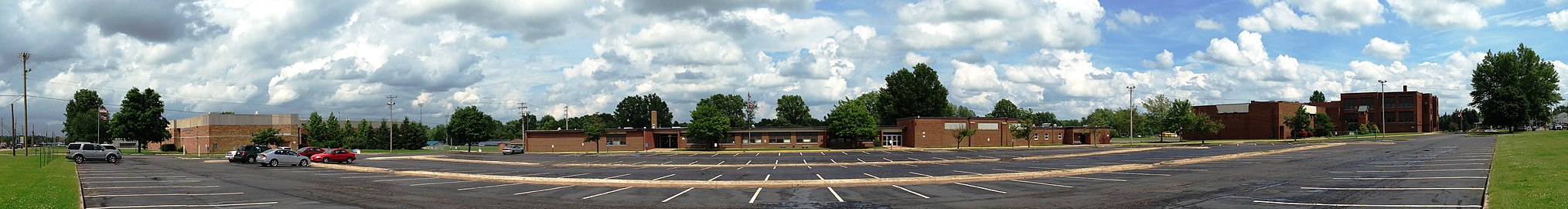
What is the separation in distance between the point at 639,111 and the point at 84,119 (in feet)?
275

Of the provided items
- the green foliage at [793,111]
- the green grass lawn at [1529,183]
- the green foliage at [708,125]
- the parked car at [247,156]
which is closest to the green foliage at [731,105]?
the green foliage at [793,111]

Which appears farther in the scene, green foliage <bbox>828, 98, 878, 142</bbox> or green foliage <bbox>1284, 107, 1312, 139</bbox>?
green foliage <bbox>1284, 107, 1312, 139</bbox>

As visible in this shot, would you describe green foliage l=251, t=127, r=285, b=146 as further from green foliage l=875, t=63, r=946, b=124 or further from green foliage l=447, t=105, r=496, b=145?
green foliage l=875, t=63, r=946, b=124

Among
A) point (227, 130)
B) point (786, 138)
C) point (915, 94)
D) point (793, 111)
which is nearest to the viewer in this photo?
point (786, 138)

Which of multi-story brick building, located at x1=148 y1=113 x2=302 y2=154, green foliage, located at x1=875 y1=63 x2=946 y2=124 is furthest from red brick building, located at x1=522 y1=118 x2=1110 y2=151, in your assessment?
multi-story brick building, located at x1=148 y1=113 x2=302 y2=154

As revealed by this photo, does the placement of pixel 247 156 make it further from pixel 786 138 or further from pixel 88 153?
pixel 786 138

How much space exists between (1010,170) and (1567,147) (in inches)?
1029

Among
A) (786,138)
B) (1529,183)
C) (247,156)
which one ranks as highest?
(1529,183)

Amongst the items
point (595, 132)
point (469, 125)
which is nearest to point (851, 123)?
point (595, 132)

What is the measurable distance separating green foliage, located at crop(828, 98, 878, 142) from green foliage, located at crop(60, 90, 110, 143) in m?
88.4

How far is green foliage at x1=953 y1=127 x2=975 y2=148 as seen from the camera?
79.5 meters

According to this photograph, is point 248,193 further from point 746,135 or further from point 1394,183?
point 746,135

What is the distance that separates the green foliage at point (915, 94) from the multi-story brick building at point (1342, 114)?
3276 cm

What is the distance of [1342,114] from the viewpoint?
426 ft
